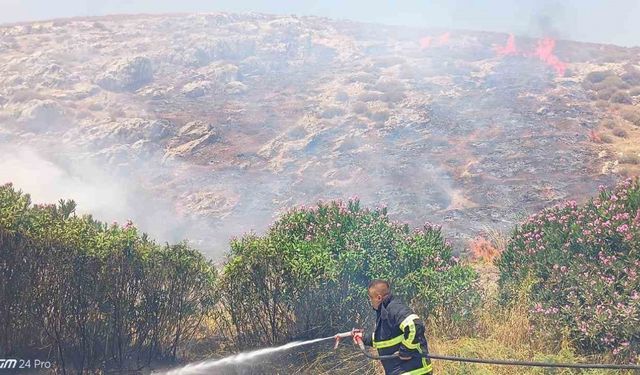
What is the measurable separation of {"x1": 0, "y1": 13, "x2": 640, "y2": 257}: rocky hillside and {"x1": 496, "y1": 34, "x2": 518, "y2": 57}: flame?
288 mm

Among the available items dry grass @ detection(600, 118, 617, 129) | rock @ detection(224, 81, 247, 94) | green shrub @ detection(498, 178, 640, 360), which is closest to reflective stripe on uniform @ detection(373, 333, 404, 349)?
green shrub @ detection(498, 178, 640, 360)

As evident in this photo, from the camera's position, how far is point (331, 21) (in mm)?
56125

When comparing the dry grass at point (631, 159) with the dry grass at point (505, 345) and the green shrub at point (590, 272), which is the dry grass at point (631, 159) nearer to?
the green shrub at point (590, 272)

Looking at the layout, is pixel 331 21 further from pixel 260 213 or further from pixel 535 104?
pixel 260 213

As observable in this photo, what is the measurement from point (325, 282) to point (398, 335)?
6.78 feet

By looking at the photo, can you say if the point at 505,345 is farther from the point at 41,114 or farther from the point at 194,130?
the point at 41,114

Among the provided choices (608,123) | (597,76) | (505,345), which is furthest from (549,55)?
(505,345)

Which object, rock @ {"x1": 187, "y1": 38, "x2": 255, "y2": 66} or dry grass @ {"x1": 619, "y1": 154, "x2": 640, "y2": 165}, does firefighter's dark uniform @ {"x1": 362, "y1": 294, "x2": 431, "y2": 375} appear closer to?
dry grass @ {"x1": 619, "y1": 154, "x2": 640, "y2": 165}

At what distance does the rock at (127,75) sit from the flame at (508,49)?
27.1 meters

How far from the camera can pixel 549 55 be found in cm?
4209

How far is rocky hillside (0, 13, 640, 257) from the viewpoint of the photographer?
66.6 ft

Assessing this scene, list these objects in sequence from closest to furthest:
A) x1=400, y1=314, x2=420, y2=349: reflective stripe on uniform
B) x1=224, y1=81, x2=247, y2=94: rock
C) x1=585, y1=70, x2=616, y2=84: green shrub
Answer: x1=400, y1=314, x2=420, y2=349: reflective stripe on uniform, x1=585, y1=70, x2=616, y2=84: green shrub, x1=224, y1=81, x2=247, y2=94: rock

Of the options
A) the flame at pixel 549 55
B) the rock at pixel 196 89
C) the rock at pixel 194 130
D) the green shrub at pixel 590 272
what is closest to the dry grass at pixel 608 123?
the flame at pixel 549 55

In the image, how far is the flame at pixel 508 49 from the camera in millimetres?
43213
